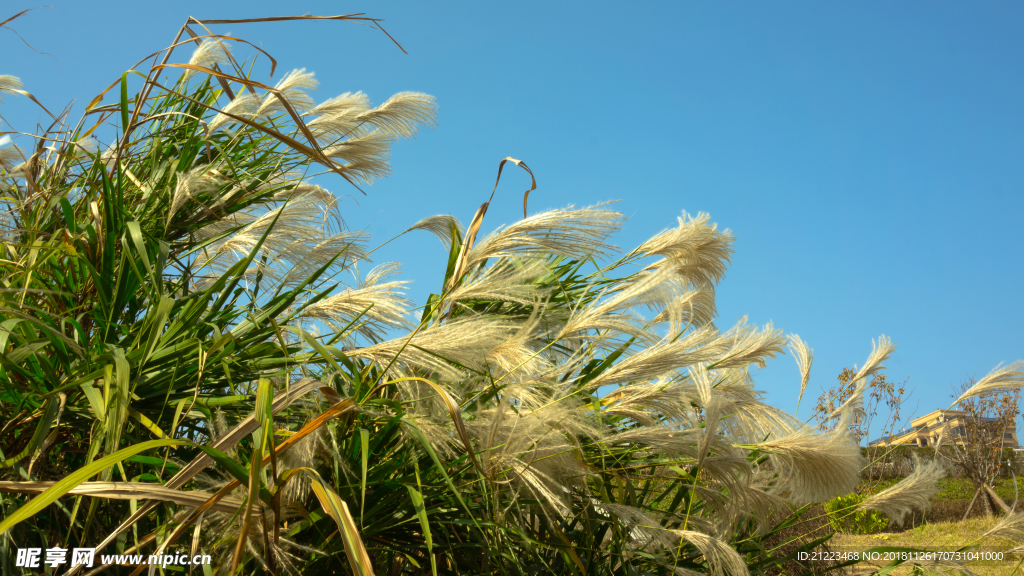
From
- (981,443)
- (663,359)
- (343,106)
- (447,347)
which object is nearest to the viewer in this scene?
(447,347)

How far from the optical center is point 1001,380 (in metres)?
2.22

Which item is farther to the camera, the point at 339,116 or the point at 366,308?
the point at 339,116

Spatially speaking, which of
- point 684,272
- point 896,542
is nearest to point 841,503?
point 896,542

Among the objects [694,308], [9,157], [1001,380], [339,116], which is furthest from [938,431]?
[9,157]

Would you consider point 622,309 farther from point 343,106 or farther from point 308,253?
point 343,106

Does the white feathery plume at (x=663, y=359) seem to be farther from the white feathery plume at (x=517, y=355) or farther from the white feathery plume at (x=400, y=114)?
the white feathery plume at (x=400, y=114)

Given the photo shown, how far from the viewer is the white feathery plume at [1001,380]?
2.17 meters

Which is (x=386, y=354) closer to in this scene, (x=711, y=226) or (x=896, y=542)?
(x=711, y=226)

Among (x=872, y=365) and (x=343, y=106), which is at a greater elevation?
(x=343, y=106)

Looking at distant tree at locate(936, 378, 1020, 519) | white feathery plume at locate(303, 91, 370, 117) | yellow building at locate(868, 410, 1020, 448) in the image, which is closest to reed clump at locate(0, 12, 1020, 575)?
white feathery plume at locate(303, 91, 370, 117)

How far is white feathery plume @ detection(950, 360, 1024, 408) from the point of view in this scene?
2168 millimetres

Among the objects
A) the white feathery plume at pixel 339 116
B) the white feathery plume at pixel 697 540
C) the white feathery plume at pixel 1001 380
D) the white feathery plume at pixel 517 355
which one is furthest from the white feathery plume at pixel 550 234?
the white feathery plume at pixel 1001 380

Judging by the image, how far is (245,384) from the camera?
1.82m

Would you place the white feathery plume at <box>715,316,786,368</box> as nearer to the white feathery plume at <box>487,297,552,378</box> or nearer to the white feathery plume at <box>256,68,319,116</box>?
the white feathery plume at <box>487,297,552,378</box>
